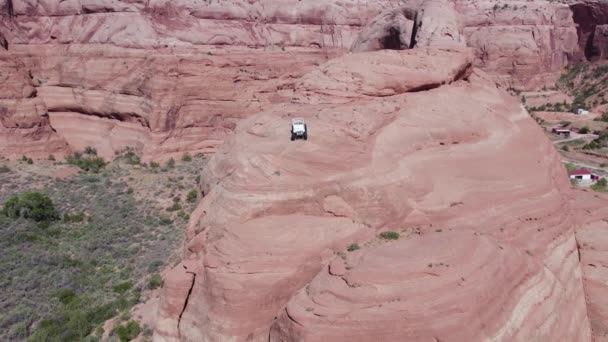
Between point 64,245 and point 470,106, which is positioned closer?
point 470,106

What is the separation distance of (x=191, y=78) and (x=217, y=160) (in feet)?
73.9

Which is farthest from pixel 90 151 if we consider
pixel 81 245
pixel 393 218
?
pixel 393 218

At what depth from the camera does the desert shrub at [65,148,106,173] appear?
3371 cm

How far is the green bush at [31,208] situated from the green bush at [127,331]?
12120 millimetres

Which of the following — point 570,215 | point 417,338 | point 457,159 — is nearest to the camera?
point 417,338

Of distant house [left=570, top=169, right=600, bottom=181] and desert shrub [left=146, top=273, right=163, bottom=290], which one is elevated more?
desert shrub [left=146, top=273, right=163, bottom=290]

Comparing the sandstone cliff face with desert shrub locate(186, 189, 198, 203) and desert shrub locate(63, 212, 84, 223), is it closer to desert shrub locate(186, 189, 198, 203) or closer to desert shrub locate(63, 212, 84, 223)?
desert shrub locate(186, 189, 198, 203)

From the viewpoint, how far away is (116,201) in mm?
28312

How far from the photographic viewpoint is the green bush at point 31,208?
84.0 ft

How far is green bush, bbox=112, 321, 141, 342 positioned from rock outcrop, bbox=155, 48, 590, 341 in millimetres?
4348

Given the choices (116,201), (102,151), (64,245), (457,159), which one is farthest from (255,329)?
(102,151)

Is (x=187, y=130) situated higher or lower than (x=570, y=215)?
lower

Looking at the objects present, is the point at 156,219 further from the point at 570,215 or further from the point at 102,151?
the point at 570,215

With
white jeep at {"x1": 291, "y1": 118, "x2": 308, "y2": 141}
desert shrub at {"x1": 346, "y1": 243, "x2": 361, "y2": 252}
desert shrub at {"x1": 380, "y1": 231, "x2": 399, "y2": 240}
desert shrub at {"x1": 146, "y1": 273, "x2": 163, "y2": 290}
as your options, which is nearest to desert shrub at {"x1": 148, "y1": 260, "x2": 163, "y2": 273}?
desert shrub at {"x1": 146, "y1": 273, "x2": 163, "y2": 290}
